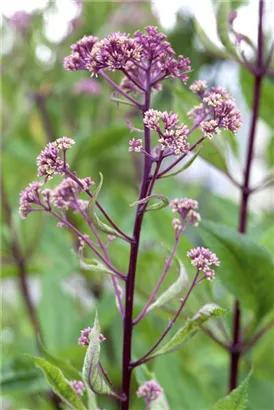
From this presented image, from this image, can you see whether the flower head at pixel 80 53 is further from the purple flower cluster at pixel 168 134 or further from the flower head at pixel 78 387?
the flower head at pixel 78 387

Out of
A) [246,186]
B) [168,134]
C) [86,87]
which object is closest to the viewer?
[168,134]

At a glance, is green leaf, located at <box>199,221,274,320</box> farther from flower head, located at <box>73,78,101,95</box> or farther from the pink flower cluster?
flower head, located at <box>73,78,101,95</box>

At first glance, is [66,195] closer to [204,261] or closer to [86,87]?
[204,261]

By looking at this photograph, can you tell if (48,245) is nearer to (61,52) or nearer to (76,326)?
(76,326)

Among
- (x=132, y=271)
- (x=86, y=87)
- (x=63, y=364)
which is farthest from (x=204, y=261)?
(x=86, y=87)

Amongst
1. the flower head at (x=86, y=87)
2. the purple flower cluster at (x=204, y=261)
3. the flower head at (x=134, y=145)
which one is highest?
the flower head at (x=86, y=87)

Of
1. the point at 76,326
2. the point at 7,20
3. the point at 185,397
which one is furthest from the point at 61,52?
the point at 185,397

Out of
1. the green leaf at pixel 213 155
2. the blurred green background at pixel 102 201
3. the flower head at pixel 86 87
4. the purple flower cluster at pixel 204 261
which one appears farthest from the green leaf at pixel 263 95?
the purple flower cluster at pixel 204 261
